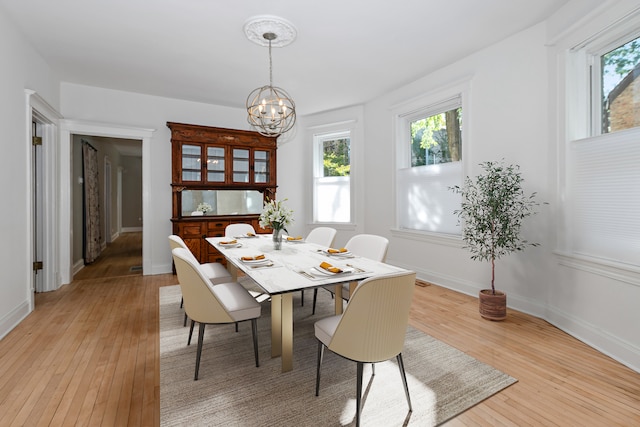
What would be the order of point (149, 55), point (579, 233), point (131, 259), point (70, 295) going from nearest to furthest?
point (579, 233)
point (149, 55)
point (70, 295)
point (131, 259)

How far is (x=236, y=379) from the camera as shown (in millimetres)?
2014

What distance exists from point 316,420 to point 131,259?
228 inches

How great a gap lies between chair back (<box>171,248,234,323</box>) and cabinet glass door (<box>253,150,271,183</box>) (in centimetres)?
353

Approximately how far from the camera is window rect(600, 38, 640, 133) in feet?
7.53

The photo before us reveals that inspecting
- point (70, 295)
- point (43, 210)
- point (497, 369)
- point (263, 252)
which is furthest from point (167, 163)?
point (497, 369)

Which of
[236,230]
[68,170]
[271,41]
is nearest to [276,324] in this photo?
[236,230]

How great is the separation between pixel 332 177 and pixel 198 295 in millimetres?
4145

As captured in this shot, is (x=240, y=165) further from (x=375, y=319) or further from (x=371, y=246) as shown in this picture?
(x=375, y=319)

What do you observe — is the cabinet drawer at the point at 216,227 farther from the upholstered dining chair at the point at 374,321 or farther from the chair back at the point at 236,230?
the upholstered dining chair at the point at 374,321

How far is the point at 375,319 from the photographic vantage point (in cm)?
151

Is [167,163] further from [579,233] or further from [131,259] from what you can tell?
[579,233]

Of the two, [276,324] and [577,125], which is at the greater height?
[577,125]

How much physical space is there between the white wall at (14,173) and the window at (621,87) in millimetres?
5146

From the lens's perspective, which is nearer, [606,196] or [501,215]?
[606,196]
